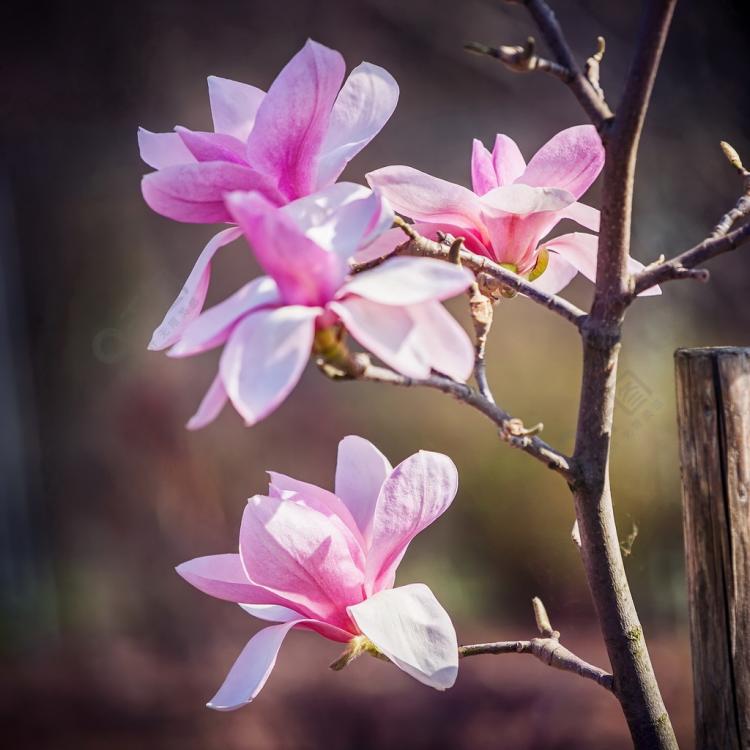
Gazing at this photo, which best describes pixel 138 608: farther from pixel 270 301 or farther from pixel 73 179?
pixel 270 301

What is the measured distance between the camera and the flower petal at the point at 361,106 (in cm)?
40

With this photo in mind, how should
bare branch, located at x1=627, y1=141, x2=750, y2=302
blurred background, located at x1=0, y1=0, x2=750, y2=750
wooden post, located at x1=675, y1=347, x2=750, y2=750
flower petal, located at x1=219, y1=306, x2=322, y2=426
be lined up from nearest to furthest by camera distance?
flower petal, located at x1=219, y1=306, x2=322, y2=426
bare branch, located at x1=627, y1=141, x2=750, y2=302
wooden post, located at x1=675, y1=347, x2=750, y2=750
blurred background, located at x1=0, y1=0, x2=750, y2=750

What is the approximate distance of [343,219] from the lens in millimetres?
313

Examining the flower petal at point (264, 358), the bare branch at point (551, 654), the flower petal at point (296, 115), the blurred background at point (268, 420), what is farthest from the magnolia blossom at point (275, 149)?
the blurred background at point (268, 420)

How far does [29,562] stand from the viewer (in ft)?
5.87

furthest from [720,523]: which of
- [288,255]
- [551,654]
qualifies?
[288,255]

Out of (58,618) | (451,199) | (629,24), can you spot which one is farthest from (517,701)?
(451,199)

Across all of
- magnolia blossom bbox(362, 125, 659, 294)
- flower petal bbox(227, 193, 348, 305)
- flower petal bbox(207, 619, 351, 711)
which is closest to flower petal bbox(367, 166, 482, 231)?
magnolia blossom bbox(362, 125, 659, 294)

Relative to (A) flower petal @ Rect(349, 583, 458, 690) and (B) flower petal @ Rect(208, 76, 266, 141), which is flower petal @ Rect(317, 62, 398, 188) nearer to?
(B) flower petal @ Rect(208, 76, 266, 141)

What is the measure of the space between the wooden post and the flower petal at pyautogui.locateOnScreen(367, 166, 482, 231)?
0.55ft

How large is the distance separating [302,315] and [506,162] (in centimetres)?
23

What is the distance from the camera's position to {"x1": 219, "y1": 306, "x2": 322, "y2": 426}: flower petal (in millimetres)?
260

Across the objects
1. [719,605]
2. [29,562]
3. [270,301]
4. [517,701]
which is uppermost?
[270,301]

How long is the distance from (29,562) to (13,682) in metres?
0.29
